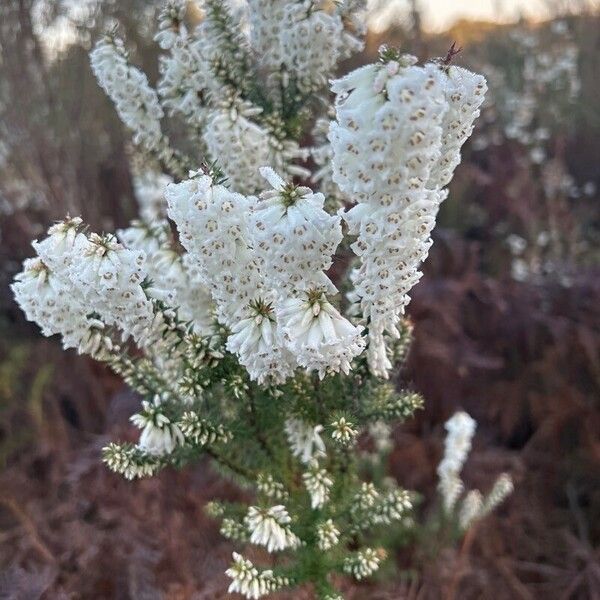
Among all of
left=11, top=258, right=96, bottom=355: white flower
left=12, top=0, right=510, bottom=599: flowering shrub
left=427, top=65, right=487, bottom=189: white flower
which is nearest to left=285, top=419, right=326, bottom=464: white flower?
left=12, top=0, right=510, bottom=599: flowering shrub

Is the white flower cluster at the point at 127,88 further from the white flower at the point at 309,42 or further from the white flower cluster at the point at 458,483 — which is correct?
the white flower cluster at the point at 458,483

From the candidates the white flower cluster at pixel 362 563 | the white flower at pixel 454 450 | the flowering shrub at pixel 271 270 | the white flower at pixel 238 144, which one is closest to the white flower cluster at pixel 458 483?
the white flower at pixel 454 450

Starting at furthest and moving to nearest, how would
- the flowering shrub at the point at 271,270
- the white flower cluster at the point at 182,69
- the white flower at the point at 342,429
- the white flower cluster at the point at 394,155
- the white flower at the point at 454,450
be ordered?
the white flower at the point at 454,450 → the white flower cluster at the point at 182,69 → the white flower at the point at 342,429 → the flowering shrub at the point at 271,270 → the white flower cluster at the point at 394,155

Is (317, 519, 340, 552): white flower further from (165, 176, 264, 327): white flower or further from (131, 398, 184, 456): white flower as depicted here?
(165, 176, 264, 327): white flower

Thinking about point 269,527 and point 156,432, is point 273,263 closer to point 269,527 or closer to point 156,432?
point 156,432

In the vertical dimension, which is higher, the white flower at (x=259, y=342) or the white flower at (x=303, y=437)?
the white flower at (x=259, y=342)

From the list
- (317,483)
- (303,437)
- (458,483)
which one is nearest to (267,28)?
(303,437)
